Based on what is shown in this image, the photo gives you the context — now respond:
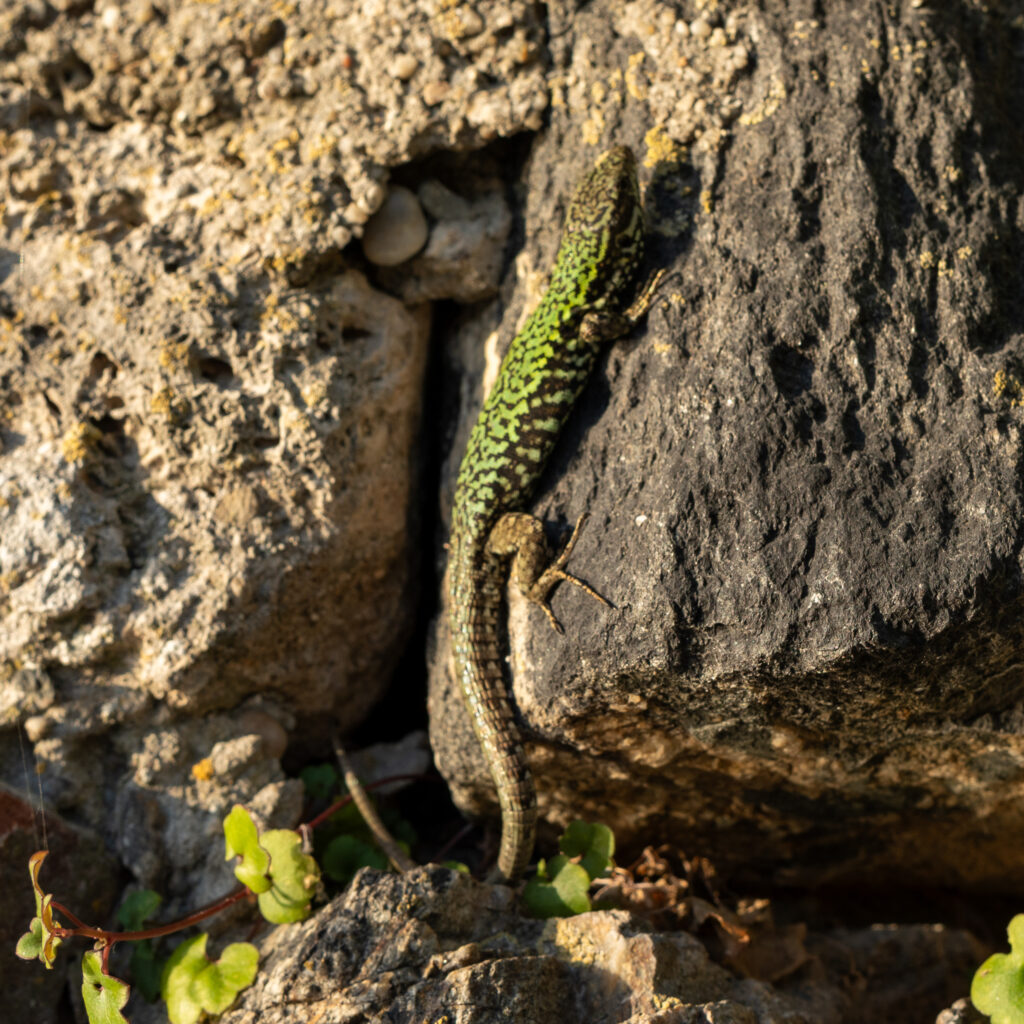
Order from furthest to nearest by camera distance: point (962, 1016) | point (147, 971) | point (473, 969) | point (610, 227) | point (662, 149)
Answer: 1. point (662, 149)
2. point (610, 227)
3. point (147, 971)
4. point (962, 1016)
5. point (473, 969)

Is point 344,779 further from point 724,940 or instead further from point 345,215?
point 345,215

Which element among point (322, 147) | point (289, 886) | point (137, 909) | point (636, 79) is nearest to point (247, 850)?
point (289, 886)

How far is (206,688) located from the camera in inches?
138

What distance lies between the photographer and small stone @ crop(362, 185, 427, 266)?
376cm

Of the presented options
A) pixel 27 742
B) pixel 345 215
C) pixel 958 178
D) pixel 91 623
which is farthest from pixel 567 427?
pixel 27 742

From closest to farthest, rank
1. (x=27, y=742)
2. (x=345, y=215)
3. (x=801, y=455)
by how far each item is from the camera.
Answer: (x=801, y=455), (x=27, y=742), (x=345, y=215)

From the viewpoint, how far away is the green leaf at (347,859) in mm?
3320

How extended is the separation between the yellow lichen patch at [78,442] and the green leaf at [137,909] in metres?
1.68

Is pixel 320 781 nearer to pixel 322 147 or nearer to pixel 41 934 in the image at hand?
pixel 41 934

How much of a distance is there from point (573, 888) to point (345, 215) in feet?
9.09

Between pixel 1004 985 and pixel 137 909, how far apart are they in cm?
292

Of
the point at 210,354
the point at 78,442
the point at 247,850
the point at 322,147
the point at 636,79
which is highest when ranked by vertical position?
the point at 636,79

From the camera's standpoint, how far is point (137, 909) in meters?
3.19

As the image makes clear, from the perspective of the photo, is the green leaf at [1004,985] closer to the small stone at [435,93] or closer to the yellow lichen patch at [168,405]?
the yellow lichen patch at [168,405]
